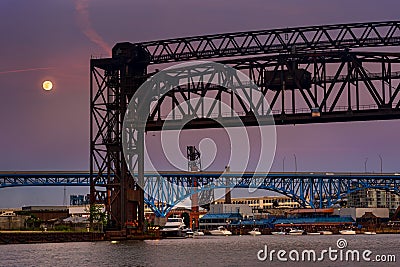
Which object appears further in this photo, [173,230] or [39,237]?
[173,230]

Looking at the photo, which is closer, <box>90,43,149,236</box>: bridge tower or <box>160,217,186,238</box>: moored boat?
<box>90,43,149,236</box>: bridge tower

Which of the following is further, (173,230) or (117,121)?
(173,230)

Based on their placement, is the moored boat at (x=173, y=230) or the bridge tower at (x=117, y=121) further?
the moored boat at (x=173, y=230)

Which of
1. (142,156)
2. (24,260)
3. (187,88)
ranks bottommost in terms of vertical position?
(24,260)

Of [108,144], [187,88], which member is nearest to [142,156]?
[108,144]

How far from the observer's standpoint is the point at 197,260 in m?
68.6

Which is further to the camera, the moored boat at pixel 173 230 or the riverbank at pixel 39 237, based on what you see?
the moored boat at pixel 173 230

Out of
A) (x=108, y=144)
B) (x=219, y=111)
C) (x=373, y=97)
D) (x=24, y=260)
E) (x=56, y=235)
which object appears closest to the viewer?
(x=24, y=260)

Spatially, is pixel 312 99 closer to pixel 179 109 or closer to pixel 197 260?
pixel 179 109

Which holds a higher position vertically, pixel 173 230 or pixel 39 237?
pixel 39 237

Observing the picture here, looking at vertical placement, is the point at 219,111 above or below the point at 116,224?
above

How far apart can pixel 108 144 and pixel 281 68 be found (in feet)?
69.6

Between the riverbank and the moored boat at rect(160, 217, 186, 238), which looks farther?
the moored boat at rect(160, 217, 186, 238)

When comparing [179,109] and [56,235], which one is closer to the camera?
[179,109]
